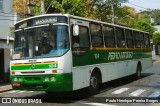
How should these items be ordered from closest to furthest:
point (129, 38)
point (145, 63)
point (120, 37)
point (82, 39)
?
point (82, 39) → point (120, 37) → point (129, 38) → point (145, 63)

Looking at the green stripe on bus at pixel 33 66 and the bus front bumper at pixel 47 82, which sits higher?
the green stripe on bus at pixel 33 66

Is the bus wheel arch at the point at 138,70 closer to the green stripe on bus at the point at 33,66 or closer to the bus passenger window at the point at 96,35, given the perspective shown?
the bus passenger window at the point at 96,35

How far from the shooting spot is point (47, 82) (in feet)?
37.6

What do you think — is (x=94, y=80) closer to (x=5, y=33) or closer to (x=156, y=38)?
(x=5, y=33)

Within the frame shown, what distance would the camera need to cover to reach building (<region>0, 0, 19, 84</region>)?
2202 centimetres

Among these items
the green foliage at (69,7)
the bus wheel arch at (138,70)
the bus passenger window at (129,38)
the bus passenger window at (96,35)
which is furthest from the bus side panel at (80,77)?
the green foliage at (69,7)

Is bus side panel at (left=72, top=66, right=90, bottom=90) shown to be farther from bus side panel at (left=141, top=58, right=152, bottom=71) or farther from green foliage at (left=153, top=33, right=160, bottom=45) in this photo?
green foliage at (left=153, top=33, right=160, bottom=45)

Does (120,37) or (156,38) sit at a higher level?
(156,38)

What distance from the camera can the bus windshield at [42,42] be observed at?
1154 centimetres

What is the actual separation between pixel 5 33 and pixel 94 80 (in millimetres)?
11789

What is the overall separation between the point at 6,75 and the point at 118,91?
10951mm

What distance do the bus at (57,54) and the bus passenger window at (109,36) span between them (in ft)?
1.45

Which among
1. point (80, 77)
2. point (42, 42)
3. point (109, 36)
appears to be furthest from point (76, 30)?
point (109, 36)

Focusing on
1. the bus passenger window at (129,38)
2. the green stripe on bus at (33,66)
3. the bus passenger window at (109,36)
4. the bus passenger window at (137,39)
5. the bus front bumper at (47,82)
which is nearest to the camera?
the bus front bumper at (47,82)
